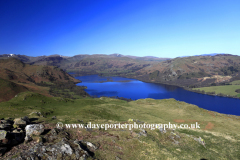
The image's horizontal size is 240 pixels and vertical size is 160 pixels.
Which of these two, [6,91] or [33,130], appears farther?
[6,91]

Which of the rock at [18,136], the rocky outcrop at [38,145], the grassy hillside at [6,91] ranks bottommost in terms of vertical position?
the grassy hillside at [6,91]

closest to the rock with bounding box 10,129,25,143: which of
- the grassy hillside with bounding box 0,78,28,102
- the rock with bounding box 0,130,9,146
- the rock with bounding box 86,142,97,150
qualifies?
the rock with bounding box 0,130,9,146

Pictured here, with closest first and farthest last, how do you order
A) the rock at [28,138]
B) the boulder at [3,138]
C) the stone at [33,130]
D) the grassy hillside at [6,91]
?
the boulder at [3,138]
the rock at [28,138]
the stone at [33,130]
the grassy hillside at [6,91]

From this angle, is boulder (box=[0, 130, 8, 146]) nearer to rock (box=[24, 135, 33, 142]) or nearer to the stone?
rock (box=[24, 135, 33, 142])

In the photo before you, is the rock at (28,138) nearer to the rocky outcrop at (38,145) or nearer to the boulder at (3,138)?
the rocky outcrop at (38,145)

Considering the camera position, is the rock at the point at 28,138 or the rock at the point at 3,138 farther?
the rock at the point at 28,138

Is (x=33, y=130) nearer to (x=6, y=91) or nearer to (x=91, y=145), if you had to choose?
(x=91, y=145)

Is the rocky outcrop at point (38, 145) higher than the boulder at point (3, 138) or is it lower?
lower

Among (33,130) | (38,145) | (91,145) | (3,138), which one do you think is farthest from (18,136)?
(91,145)

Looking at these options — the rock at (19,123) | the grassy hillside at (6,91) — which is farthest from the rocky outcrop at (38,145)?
the grassy hillside at (6,91)

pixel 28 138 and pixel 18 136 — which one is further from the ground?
pixel 18 136

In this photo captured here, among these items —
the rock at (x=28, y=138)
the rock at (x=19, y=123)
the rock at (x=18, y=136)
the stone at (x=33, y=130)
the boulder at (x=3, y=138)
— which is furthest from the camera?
the rock at (x=19, y=123)

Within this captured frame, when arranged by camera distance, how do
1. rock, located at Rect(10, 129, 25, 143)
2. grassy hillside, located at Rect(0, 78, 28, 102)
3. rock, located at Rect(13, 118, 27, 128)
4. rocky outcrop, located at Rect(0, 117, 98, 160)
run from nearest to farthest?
rocky outcrop, located at Rect(0, 117, 98, 160), rock, located at Rect(10, 129, 25, 143), rock, located at Rect(13, 118, 27, 128), grassy hillside, located at Rect(0, 78, 28, 102)

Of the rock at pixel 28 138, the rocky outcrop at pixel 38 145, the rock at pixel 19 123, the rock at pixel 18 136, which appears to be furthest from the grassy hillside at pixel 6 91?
the rock at pixel 28 138
